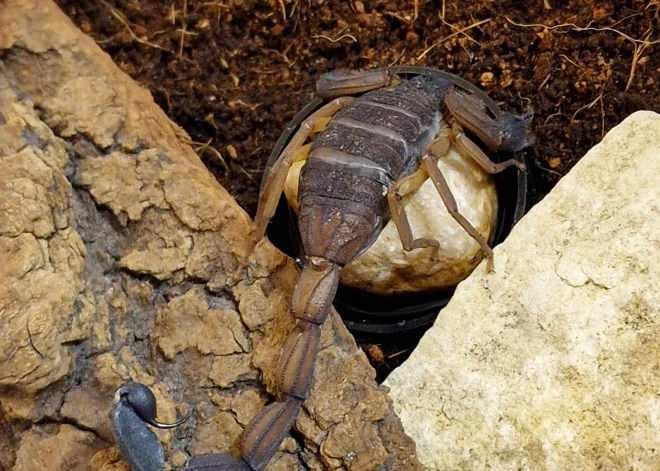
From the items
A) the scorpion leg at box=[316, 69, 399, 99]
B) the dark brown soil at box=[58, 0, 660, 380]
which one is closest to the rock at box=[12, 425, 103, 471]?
the dark brown soil at box=[58, 0, 660, 380]

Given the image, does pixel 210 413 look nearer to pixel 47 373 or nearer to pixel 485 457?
pixel 47 373

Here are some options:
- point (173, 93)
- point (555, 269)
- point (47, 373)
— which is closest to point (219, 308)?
point (47, 373)

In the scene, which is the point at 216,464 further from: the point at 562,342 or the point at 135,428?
the point at 562,342

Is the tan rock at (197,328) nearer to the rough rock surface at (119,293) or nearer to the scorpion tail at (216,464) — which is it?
the rough rock surface at (119,293)

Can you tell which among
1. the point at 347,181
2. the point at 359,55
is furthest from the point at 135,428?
the point at 359,55

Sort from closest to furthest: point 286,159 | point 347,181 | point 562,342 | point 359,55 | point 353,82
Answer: point 562,342 → point 347,181 → point 286,159 → point 353,82 → point 359,55

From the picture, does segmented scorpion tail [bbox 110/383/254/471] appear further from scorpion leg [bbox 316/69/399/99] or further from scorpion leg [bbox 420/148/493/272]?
scorpion leg [bbox 316/69/399/99]
